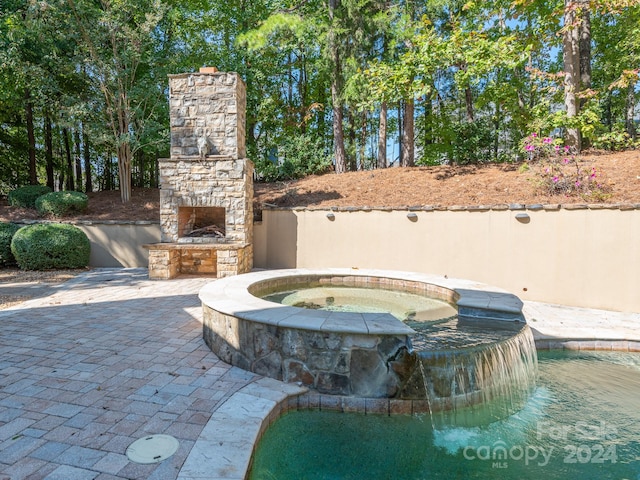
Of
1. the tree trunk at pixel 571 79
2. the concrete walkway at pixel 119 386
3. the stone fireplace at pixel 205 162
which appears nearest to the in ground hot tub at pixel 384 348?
the concrete walkway at pixel 119 386

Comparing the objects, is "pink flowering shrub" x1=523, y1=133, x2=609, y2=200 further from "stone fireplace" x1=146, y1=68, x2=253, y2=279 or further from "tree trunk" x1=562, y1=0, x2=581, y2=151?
"stone fireplace" x1=146, y1=68, x2=253, y2=279

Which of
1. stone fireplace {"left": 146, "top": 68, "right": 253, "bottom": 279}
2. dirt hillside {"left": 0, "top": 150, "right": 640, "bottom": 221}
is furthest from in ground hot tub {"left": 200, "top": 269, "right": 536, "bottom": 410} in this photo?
stone fireplace {"left": 146, "top": 68, "right": 253, "bottom": 279}

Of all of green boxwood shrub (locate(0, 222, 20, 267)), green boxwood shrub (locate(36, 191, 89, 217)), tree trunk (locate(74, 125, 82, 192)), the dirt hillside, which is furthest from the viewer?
tree trunk (locate(74, 125, 82, 192))

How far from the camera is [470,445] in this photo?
98.0 inches

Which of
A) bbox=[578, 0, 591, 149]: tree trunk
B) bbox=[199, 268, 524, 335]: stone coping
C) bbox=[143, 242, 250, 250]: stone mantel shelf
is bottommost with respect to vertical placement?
bbox=[199, 268, 524, 335]: stone coping

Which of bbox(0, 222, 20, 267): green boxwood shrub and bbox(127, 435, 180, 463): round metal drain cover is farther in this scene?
bbox(0, 222, 20, 267): green boxwood shrub

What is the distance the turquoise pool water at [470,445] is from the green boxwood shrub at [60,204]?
9.97m

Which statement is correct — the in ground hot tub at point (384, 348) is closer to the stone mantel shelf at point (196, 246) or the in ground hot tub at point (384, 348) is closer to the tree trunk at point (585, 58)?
the stone mantel shelf at point (196, 246)

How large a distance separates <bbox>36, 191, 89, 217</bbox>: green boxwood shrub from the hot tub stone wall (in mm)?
9172

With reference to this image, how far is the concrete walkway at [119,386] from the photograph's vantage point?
197 centimetres

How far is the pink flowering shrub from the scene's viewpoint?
20.9 feet

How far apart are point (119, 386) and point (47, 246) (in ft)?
22.5

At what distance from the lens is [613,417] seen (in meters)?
2.79

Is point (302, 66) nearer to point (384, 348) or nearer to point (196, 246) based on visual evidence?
point (196, 246)
